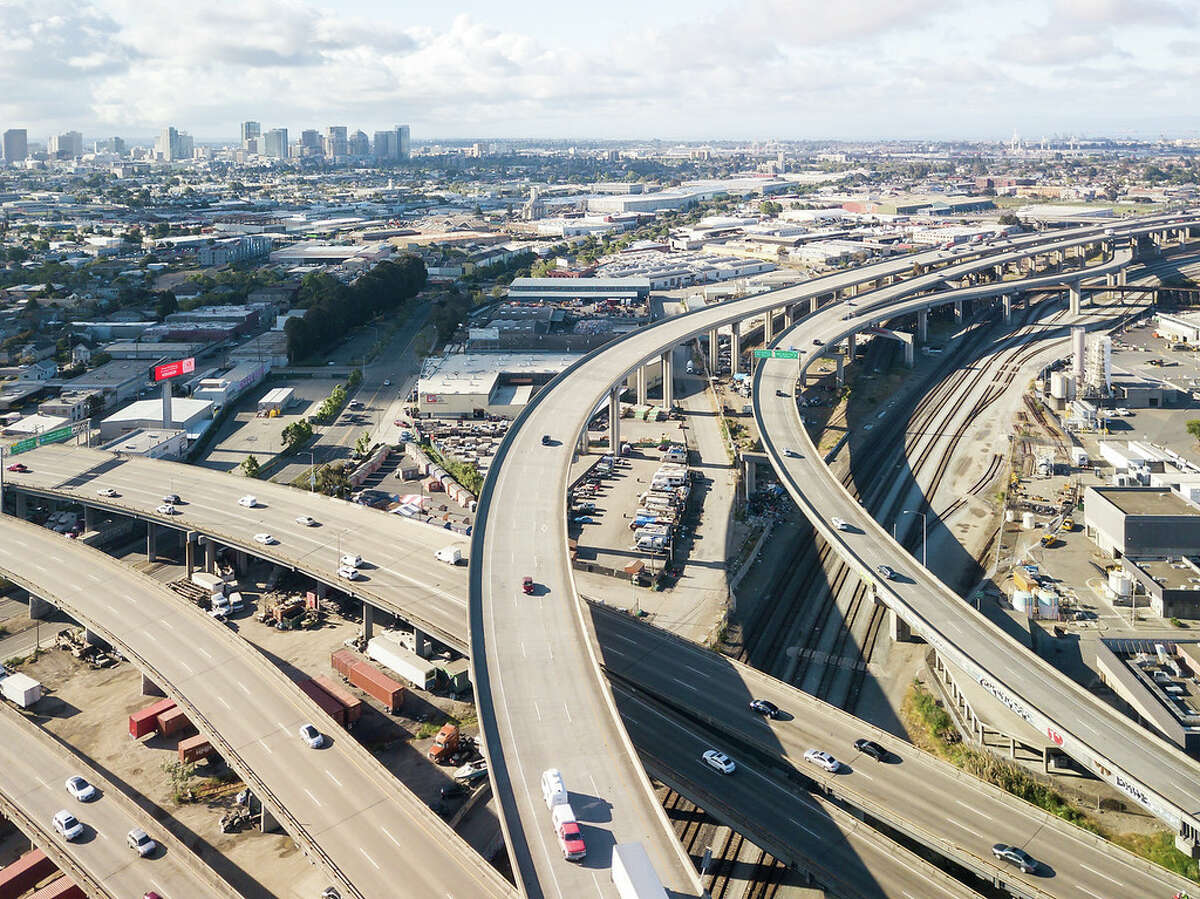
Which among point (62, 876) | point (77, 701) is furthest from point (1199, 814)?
point (77, 701)

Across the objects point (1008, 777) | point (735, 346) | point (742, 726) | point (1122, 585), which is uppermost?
point (735, 346)

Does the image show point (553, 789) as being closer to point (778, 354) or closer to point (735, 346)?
point (778, 354)

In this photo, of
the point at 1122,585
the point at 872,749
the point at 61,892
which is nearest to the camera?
the point at 61,892

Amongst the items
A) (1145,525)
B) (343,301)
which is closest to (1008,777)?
(1145,525)

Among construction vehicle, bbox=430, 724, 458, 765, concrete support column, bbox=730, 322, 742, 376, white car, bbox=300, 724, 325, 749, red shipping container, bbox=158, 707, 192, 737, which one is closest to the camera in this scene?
white car, bbox=300, 724, 325, 749

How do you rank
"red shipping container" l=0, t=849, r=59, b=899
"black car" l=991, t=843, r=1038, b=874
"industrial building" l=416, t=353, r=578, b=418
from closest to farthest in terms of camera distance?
"black car" l=991, t=843, r=1038, b=874 → "red shipping container" l=0, t=849, r=59, b=899 → "industrial building" l=416, t=353, r=578, b=418

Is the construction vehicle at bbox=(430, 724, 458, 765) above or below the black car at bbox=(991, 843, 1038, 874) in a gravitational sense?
below

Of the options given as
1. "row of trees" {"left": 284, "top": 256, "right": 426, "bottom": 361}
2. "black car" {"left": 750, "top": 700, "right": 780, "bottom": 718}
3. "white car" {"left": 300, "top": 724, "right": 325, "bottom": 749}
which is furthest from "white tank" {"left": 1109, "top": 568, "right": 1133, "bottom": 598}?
"row of trees" {"left": 284, "top": 256, "right": 426, "bottom": 361}

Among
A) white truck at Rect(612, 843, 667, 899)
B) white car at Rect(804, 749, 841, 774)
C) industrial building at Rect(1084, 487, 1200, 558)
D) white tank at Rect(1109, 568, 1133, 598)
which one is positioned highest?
industrial building at Rect(1084, 487, 1200, 558)

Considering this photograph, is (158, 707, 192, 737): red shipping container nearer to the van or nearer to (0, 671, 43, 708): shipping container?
(0, 671, 43, 708): shipping container
